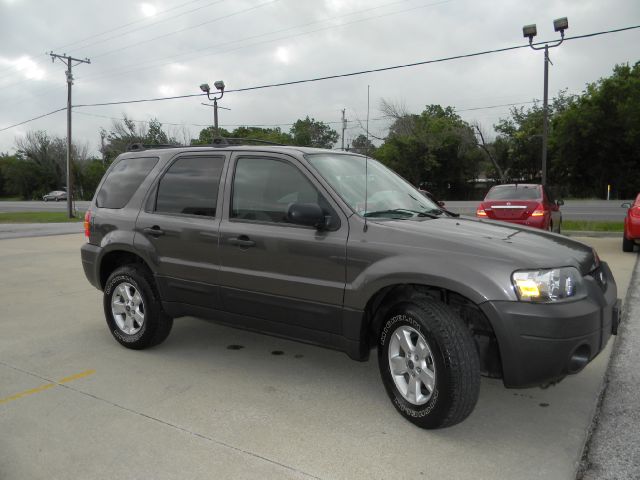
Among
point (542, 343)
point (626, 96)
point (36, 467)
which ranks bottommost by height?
point (36, 467)

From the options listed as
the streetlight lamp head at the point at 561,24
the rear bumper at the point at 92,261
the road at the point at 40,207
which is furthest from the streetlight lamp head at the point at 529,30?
the road at the point at 40,207

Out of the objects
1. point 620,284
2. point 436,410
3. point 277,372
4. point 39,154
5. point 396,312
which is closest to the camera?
point 436,410

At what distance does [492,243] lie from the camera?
3.14 meters

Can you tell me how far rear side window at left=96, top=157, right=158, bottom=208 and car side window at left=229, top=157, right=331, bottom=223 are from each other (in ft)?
3.83

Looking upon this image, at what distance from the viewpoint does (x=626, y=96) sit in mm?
40938

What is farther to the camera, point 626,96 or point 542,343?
point 626,96

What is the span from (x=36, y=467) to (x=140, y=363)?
5.22ft

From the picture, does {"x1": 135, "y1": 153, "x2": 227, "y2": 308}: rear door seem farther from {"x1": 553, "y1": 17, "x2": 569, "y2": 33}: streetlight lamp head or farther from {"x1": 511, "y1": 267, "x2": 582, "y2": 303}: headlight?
{"x1": 553, "y1": 17, "x2": 569, "y2": 33}: streetlight lamp head

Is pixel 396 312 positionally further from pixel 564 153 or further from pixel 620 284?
pixel 564 153

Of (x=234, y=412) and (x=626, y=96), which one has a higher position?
(x=626, y=96)

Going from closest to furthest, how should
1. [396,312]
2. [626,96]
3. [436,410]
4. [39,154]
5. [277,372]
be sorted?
1. [436,410]
2. [396,312]
3. [277,372]
4. [626,96]
5. [39,154]

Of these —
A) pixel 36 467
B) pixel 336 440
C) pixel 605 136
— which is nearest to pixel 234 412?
pixel 336 440

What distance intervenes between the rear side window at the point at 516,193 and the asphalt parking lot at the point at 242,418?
23.1 feet

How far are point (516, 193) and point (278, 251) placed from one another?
29.4 ft
